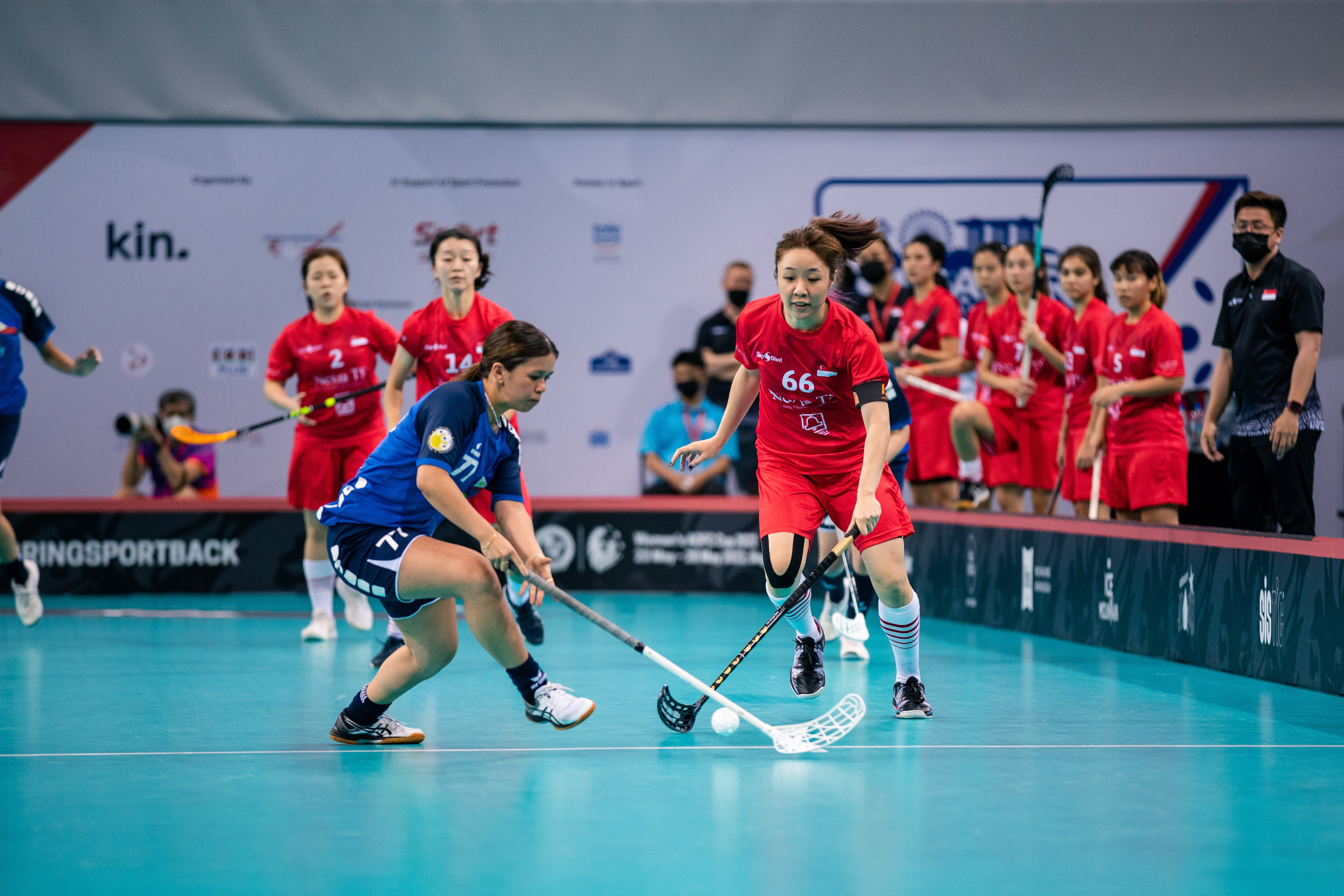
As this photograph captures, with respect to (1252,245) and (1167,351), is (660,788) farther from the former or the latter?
(1167,351)

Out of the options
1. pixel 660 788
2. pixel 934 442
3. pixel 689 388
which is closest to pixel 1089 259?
pixel 934 442

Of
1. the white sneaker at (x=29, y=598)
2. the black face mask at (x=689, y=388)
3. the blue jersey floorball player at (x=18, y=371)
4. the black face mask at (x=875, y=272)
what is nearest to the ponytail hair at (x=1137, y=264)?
the black face mask at (x=875, y=272)

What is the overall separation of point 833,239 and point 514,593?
235cm

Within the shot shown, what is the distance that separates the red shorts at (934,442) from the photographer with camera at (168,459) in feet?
16.8

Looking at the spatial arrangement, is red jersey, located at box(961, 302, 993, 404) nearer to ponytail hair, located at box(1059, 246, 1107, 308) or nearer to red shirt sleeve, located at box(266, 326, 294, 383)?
ponytail hair, located at box(1059, 246, 1107, 308)

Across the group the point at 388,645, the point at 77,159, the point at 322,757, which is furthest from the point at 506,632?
the point at 77,159

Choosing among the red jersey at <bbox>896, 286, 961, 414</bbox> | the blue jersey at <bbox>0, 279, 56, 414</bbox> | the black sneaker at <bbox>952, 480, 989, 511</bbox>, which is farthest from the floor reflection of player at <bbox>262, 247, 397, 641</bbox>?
the black sneaker at <bbox>952, 480, 989, 511</bbox>

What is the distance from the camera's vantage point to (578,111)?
10.6 m

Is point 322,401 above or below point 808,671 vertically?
above

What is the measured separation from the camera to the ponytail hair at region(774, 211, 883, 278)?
447cm

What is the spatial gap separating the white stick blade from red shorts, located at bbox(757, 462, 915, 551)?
0.72 meters

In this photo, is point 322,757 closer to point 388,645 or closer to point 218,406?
point 388,645

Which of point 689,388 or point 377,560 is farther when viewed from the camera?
point 689,388

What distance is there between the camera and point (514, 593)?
598 cm
